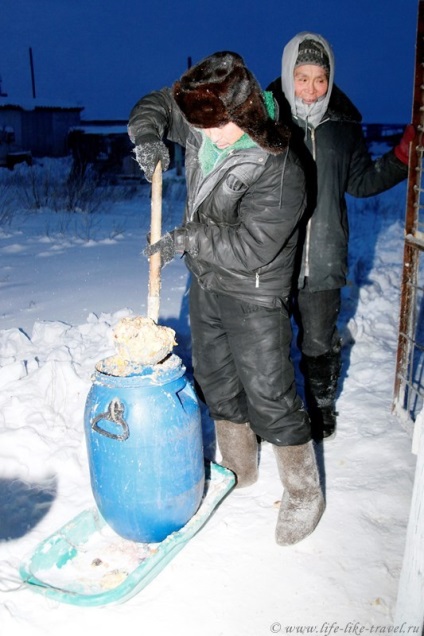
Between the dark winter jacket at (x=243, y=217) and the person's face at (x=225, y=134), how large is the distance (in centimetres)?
7

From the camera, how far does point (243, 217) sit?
2445 millimetres

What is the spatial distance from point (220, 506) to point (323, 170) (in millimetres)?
1926

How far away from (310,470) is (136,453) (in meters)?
0.93

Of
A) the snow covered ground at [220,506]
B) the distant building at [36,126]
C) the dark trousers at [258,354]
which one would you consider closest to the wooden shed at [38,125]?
the distant building at [36,126]

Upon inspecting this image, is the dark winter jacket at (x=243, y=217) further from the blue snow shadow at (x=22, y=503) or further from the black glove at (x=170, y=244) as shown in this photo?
the blue snow shadow at (x=22, y=503)

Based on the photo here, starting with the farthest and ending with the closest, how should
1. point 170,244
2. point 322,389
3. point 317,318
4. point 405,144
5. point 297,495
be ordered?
point 322,389 → point 317,318 → point 405,144 → point 297,495 → point 170,244

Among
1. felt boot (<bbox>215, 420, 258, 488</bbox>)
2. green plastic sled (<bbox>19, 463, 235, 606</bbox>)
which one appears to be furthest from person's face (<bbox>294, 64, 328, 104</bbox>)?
green plastic sled (<bbox>19, 463, 235, 606</bbox>)

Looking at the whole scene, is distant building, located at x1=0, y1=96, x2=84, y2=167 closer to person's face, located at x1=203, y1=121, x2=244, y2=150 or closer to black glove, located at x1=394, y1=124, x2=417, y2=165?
black glove, located at x1=394, y1=124, x2=417, y2=165

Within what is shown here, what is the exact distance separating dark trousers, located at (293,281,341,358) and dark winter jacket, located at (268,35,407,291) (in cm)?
8

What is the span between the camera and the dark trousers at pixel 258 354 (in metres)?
2.62

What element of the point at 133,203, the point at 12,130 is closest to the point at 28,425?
the point at 133,203

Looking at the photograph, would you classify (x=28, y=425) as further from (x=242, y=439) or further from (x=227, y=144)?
(x=227, y=144)

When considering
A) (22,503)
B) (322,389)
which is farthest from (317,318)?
(22,503)

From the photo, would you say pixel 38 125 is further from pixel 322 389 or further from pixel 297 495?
pixel 297 495
